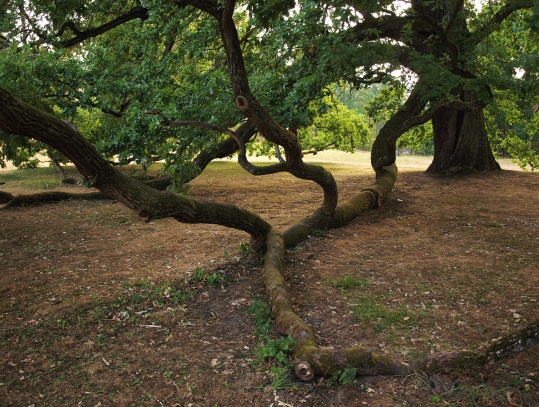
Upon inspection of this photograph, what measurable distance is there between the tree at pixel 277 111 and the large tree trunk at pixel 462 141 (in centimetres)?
261

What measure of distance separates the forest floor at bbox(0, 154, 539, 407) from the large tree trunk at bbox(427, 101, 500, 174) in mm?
4642

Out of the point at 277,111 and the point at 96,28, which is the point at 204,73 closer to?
the point at 277,111

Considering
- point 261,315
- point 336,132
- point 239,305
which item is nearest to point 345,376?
point 261,315

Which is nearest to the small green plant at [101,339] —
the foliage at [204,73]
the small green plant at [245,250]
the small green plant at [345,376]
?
the small green plant at [345,376]

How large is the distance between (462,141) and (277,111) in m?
8.90

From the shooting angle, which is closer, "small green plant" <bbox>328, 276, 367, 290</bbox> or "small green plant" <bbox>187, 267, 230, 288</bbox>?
"small green plant" <bbox>187, 267, 230, 288</bbox>

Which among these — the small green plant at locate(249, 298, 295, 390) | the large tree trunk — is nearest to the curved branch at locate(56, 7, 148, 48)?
the small green plant at locate(249, 298, 295, 390)

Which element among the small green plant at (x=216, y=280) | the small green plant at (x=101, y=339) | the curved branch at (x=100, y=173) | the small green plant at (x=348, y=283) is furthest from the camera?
the small green plant at (x=348, y=283)

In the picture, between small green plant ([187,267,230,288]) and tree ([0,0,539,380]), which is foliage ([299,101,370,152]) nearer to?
tree ([0,0,539,380])

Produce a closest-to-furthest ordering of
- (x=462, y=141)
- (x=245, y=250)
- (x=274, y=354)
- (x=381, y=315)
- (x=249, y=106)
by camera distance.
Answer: (x=274, y=354) < (x=381, y=315) < (x=249, y=106) < (x=245, y=250) < (x=462, y=141)

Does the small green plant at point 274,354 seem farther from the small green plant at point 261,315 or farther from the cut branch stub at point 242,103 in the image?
the cut branch stub at point 242,103

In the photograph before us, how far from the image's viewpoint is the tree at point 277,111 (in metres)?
4.53

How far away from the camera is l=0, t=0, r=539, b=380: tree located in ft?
14.9

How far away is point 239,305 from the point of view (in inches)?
241
